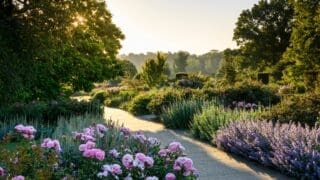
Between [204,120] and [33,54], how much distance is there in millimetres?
6276

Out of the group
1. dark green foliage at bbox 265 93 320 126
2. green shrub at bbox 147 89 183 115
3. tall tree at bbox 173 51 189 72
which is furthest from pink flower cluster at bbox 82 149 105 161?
tall tree at bbox 173 51 189 72

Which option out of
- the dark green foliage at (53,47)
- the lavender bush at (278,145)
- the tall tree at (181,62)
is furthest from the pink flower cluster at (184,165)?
the tall tree at (181,62)

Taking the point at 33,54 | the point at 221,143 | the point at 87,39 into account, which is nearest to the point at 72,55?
the point at 87,39

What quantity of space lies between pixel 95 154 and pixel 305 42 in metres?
29.8

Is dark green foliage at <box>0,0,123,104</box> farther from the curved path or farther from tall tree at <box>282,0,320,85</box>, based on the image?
tall tree at <box>282,0,320,85</box>

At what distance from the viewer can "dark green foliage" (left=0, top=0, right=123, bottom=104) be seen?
49.7 feet

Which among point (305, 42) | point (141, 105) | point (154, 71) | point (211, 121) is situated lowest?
point (141, 105)

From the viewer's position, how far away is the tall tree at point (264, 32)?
4872 cm

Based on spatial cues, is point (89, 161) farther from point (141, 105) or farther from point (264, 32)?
point (264, 32)

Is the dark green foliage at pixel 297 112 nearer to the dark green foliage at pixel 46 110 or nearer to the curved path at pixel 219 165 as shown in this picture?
the curved path at pixel 219 165

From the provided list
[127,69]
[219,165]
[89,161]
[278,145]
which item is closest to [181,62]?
[127,69]

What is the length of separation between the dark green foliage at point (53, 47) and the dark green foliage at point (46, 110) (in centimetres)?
121

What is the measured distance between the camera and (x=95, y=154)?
5.33 metres

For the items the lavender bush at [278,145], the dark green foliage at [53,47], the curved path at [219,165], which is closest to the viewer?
the lavender bush at [278,145]
